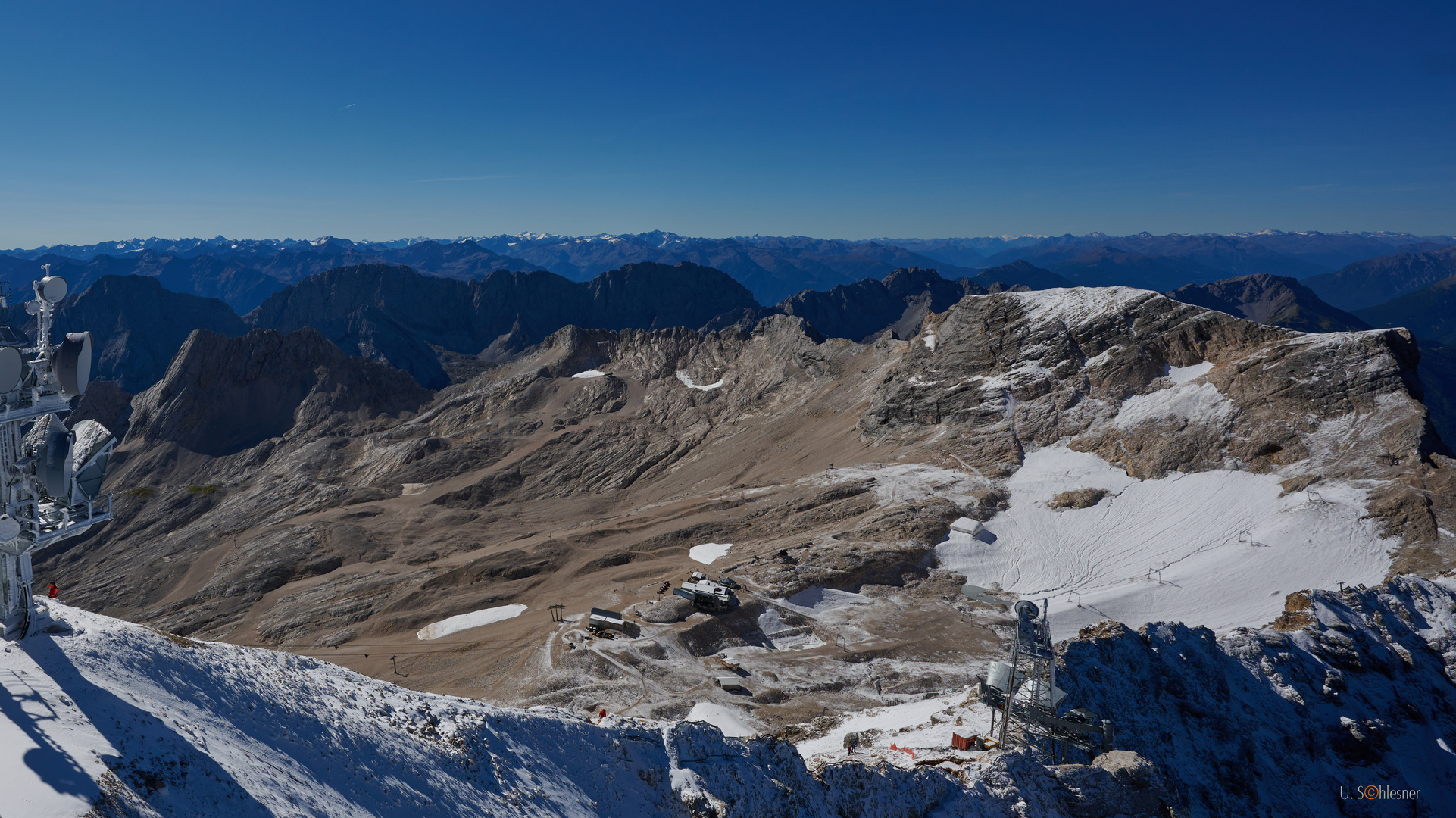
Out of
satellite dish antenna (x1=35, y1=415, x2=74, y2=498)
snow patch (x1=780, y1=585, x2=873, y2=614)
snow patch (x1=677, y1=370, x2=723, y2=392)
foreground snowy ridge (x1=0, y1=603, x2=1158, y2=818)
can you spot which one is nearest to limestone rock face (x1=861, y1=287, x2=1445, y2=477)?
snow patch (x1=780, y1=585, x2=873, y2=614)

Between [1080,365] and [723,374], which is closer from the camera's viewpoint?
[1080,365]

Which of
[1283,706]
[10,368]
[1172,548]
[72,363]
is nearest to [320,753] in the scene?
[10,368]

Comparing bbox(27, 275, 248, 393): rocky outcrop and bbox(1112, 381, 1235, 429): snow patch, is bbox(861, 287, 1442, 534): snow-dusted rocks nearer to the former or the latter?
bbox(1112, 381, 1235, 429): snow patch

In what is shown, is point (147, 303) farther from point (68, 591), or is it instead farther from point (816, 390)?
point (816, 390)

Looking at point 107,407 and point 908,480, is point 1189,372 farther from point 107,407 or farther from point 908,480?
point 107,407

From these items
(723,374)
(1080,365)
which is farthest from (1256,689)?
(723,374)

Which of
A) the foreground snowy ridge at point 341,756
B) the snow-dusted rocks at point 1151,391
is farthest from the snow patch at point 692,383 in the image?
the foreground snowy ridge at point 341,756

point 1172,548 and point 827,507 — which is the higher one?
point 827,507
